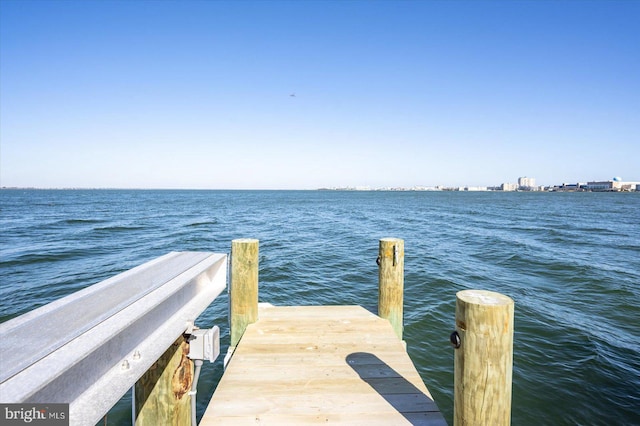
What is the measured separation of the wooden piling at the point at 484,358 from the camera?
2.35 metres

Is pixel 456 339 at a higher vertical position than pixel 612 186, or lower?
lower

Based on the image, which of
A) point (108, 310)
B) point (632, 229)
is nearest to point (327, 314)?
point (108, 310)

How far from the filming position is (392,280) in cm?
523

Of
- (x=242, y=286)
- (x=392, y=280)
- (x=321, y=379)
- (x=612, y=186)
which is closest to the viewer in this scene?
(x=321, y=379)

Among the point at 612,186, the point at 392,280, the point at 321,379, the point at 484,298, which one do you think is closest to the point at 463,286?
the point at 392,280

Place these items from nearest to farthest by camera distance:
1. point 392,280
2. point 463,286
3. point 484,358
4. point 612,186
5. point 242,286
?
point 484,358
point 242,286
point 392,280
point 463,286
point 612,186

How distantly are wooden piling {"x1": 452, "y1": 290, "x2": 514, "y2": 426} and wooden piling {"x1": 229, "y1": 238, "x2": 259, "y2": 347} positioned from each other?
3141mm

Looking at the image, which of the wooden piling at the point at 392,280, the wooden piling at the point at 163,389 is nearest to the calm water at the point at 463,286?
the wooden piling at the point at 392,280

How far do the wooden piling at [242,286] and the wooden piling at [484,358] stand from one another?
10.3ft

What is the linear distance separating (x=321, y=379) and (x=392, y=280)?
85.3 inches

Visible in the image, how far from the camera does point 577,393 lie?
213 inches

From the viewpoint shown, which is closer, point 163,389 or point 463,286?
point 163,389

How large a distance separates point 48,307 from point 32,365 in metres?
0.76

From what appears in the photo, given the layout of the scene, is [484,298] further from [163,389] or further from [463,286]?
[463,286]
